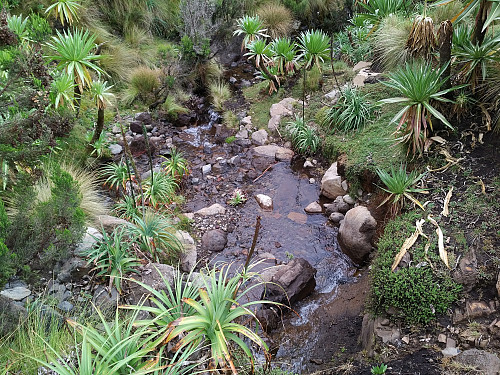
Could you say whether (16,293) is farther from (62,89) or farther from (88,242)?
(62,89)

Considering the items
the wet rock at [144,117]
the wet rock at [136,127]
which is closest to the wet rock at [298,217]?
the wet rock at [136,127]

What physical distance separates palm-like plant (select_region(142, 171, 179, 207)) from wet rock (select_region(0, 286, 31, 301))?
2307 millimetres

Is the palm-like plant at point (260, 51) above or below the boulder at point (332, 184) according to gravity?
above

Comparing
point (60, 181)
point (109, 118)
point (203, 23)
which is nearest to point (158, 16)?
point (203, 23)

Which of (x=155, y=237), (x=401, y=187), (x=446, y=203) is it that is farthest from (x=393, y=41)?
(x=155, y=237)

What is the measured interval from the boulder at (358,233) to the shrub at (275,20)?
294 inches

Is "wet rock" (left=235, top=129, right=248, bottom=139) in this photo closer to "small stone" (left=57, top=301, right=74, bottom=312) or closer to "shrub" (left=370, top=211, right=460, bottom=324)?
"shrub" (left=370, top=211, right=460, bottom=324)

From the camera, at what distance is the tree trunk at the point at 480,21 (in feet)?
12.9

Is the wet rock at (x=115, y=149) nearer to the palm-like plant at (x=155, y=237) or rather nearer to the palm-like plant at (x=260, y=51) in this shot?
the palm-like plant at (x=155, y=237)

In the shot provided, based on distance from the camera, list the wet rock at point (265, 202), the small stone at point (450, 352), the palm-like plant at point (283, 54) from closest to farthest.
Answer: the small stone at point (450, 352), the wet rock at point (265, 202), the palm-like plant at point (283, 54)

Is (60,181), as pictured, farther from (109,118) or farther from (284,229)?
(109,118)

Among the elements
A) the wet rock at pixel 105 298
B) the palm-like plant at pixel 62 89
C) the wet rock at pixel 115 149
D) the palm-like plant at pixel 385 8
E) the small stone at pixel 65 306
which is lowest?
the wet rock at pixel 115 149

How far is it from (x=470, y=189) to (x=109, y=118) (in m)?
6.67

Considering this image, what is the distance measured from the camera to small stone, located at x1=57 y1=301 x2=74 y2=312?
311cm
